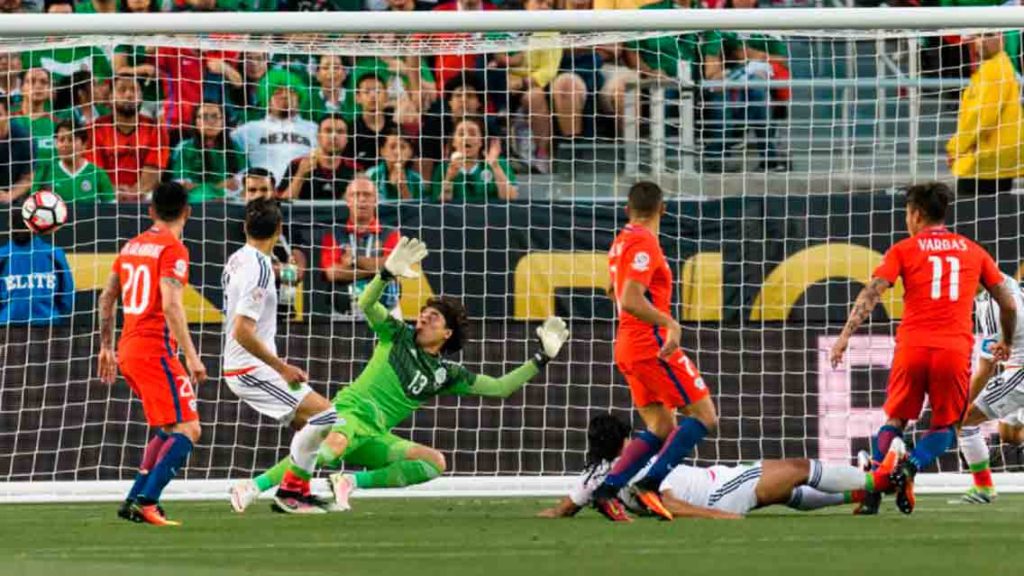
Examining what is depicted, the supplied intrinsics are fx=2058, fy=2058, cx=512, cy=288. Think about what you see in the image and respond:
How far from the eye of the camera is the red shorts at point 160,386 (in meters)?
10.5

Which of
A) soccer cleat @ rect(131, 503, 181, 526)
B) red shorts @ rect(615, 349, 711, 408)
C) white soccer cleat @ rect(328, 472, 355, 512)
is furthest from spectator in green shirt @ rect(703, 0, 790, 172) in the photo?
soccer cleat @ rect(131, 503, 181, 526)

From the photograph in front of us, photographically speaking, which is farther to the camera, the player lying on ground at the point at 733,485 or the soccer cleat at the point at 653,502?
the player lying on ground at the point at 733,485

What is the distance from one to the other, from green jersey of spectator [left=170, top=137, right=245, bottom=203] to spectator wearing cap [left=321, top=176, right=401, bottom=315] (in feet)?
3.09

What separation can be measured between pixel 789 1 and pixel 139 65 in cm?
549

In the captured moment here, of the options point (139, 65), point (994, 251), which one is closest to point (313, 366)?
point (139, 65)

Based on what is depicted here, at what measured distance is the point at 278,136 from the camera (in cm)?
1393

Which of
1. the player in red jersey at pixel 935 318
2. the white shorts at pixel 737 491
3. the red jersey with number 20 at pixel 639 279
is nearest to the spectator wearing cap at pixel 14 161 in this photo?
the red jersey with number 20 at pixel 639 279

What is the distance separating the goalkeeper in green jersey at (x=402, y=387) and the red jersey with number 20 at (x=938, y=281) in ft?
6.74

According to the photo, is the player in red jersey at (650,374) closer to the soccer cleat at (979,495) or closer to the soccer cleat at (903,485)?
the soccer cleat at (903,485)

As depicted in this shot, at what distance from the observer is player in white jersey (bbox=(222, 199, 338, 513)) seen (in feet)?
36.3

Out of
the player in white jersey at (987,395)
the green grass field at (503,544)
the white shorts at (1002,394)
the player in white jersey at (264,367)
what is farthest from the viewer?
the white shorts at (1002,394)

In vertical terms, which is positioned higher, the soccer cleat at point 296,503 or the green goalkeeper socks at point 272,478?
the green goalkeeper socks at point 272,478

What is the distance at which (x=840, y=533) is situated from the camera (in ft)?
30.5

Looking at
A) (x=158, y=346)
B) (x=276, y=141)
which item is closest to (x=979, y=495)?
(x=158, y=346)
